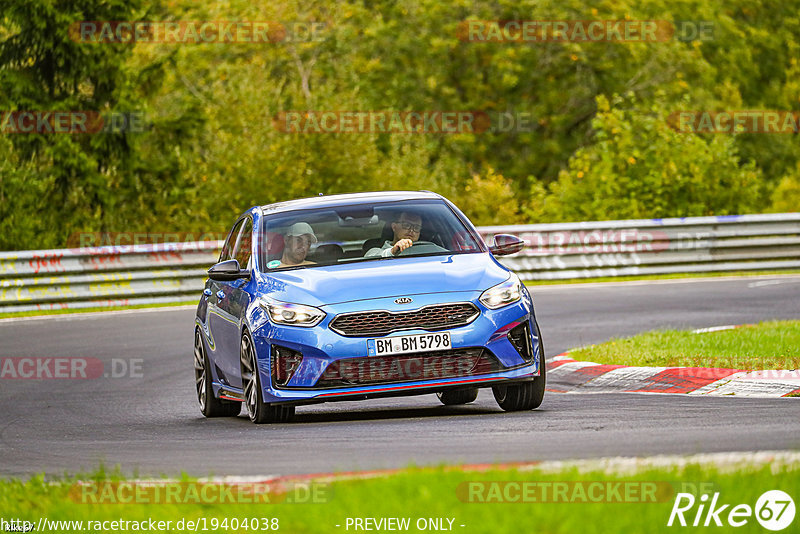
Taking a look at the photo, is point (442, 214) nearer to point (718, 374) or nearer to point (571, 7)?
point (718, 374)

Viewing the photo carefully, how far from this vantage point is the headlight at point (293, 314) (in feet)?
32.4

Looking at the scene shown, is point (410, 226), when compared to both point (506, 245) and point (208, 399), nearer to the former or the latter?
point (506, 245)

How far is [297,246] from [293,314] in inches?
48.9

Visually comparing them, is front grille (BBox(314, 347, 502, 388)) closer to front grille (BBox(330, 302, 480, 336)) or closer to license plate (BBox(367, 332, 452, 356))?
license plate (BBox(367, 332, 452, 356))

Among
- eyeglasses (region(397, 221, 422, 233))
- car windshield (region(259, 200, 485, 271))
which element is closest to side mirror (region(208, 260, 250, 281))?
car windshield (region(259, 200, 485, 271))

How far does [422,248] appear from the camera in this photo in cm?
1105

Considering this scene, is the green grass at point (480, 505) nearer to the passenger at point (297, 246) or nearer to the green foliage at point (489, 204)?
the passenger at point (297, 246)

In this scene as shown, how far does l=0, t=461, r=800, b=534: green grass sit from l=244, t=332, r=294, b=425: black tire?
3299 mm

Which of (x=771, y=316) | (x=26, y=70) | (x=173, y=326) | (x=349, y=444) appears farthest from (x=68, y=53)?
(x=349, y=444)

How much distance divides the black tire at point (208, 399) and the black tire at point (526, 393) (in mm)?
2512

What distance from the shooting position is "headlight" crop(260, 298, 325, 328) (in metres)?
9.87

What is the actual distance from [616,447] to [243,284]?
4.26m

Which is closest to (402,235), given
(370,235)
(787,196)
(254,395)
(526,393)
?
(370,235)

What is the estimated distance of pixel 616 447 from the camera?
7547 mm
